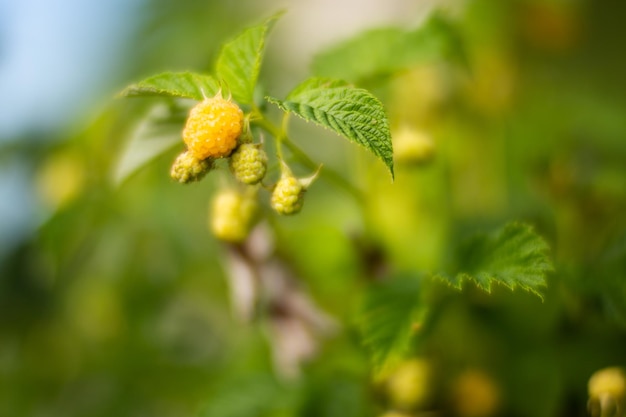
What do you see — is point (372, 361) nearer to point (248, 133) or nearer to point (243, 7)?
point (248, 133)

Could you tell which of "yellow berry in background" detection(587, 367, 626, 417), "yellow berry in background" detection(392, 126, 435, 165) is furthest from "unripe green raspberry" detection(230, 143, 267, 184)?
"yellow berry in background" detection(587, 367, 626, 417)

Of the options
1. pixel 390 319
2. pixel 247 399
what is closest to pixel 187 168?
pixel 390 319

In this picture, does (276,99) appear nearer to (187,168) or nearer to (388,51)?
(187,168)

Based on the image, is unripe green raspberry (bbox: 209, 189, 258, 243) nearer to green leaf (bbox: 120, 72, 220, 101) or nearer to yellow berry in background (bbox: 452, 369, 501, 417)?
green leaf (bbox: 120, 72, 220, 101)

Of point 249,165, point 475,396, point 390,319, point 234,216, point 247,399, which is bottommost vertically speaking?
point 475,396

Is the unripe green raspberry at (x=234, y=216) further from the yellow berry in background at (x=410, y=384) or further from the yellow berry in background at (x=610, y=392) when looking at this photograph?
the yellow berry in background at (x=610, y=392)

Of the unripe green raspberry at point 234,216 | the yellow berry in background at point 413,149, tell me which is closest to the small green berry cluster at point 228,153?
the unripe green raspberry at point 234,216
